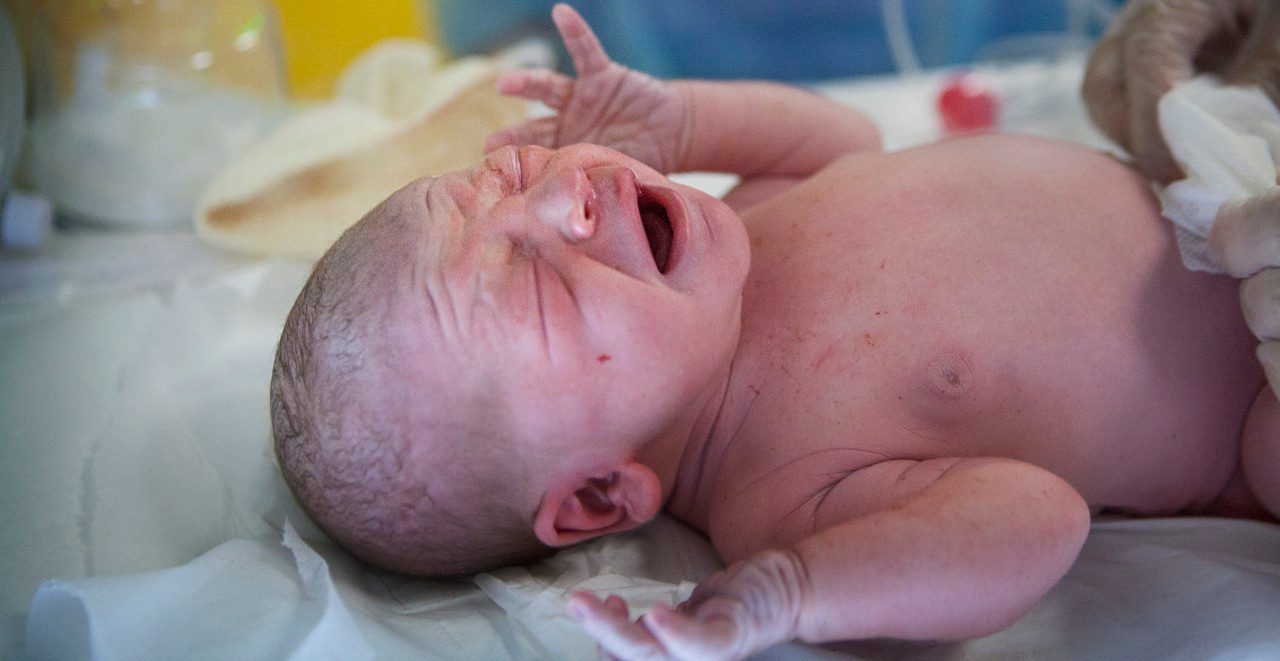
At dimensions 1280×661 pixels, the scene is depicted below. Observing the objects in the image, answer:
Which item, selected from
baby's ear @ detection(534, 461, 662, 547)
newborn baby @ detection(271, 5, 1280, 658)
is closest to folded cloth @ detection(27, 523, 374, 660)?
newborn baby @ detection(271, 5, 1280, 658)

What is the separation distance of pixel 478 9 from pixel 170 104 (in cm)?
76

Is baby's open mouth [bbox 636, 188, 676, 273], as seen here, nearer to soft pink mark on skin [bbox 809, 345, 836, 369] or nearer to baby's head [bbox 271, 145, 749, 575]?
baby's head [bbox 271, 145, 749, 575]

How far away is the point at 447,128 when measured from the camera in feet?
4.68

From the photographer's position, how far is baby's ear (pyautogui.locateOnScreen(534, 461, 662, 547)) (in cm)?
85

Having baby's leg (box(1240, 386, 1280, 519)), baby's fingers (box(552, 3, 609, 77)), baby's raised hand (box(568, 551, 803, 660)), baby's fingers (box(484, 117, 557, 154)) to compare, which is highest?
A: baby's fingers (box(552, 3, 609, 77))

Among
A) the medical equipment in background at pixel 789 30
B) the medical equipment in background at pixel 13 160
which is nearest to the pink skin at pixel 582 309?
the medical equipment in background at pixel 13 160

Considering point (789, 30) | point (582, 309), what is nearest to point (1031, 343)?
point (582, 309)

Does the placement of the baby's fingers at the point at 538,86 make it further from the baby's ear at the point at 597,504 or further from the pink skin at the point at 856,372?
the baby's ear at the point at 597,504

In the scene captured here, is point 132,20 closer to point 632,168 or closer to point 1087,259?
point 632,168

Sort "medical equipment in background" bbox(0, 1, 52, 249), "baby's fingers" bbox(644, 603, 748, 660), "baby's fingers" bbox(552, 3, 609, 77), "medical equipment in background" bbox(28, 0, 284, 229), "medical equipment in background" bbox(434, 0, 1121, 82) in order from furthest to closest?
"medical equipment in background" bbox(434, 0, 1121, 82) → "medical equipment in background" bbox(28, 0, 284, 229) → "medical equipment in background" bbox(0, 1, 52, 249) → "baby's fingers" bbox(552, 3, 609, 77) → "baby's fingers" bbox(644, 603, 748, 660)

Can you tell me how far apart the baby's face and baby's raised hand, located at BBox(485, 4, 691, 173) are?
11.4 inches

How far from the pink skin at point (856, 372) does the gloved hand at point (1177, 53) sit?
0.10 metres

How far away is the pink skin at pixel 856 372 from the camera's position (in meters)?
0.73

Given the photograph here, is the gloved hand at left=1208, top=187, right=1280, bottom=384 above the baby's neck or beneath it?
above
